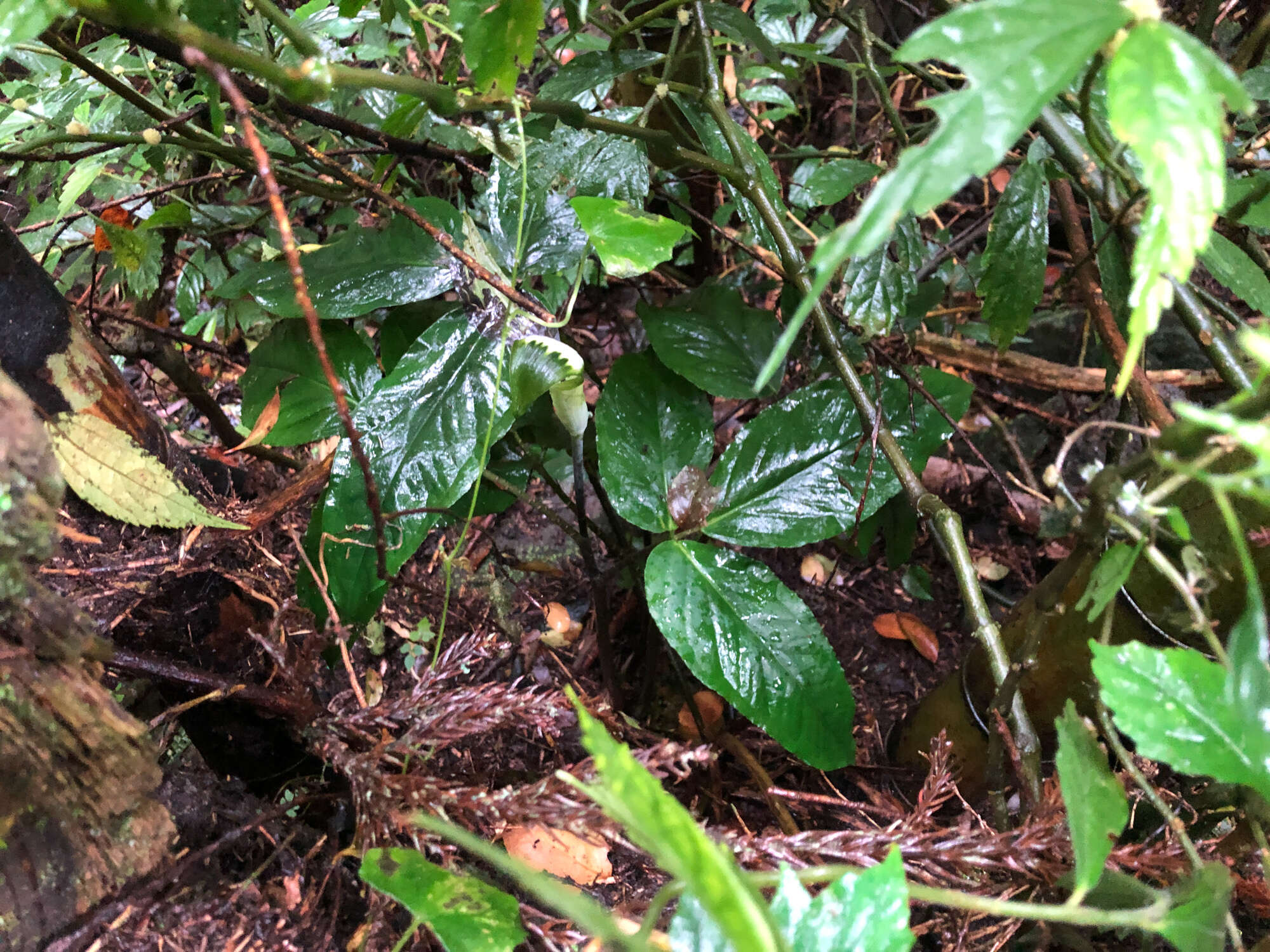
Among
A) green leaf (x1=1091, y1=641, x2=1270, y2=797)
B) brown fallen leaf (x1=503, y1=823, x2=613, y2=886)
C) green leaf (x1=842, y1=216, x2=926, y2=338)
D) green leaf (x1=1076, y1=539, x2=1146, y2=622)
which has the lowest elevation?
brown fallen leaf (x1=503, y1=823, x2=613, y2=886)

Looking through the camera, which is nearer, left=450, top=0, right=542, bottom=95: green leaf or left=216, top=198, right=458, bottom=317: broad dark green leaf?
left=450, top=0, right=542, bottom=95: green leaf

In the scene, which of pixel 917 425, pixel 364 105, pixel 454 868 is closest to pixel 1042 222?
pixel 917 425

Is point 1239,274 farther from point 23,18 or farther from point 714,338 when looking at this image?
point 23,18

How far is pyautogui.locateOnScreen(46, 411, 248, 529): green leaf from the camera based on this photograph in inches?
23.3

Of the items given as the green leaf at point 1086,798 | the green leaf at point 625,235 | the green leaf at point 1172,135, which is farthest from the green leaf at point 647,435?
the green leaf at point 1172,135

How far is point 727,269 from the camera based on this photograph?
1.49m

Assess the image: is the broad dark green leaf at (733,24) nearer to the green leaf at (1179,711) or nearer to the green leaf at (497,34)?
the green leaf at (497,34)

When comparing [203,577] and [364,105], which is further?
[364,105]

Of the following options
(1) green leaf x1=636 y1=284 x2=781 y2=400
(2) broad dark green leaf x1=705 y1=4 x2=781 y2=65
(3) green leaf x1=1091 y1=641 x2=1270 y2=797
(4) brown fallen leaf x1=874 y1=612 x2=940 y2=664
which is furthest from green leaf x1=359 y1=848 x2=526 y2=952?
(4) brown fallen leaf x1=874 y1=612 x2=940 y2=664

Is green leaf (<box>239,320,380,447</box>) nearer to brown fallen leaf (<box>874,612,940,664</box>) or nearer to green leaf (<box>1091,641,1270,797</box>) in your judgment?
green leaf (<box>1091,641,1270,797</box>)

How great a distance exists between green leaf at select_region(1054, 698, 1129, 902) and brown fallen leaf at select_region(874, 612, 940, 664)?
2.99 ft

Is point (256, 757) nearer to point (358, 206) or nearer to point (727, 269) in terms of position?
point (358, 206)

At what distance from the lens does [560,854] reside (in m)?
A: 0.85

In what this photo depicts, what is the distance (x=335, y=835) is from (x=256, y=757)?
0.11 m
